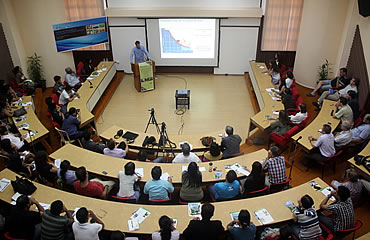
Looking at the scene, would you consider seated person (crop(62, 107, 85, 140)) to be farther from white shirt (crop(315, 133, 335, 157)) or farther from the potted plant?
white shirt (crop(315, 133, 335, 157))

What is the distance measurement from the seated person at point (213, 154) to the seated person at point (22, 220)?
3.13m

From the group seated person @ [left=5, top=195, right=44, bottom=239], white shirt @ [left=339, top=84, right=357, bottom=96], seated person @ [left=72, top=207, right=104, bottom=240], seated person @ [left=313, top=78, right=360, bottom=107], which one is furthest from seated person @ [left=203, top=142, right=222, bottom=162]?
white shirt @ [left=339, top=84, right=357, bottom=96]

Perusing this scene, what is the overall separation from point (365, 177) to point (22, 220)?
5.58m

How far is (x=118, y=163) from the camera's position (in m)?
5.68

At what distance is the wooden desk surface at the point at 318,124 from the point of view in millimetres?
6473

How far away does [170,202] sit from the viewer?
5043 millimetres

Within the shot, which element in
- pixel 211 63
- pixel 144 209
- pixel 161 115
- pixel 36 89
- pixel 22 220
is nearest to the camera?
pixel 22 220

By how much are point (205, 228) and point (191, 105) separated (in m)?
6.11

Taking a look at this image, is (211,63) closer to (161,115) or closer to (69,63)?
(161,115)

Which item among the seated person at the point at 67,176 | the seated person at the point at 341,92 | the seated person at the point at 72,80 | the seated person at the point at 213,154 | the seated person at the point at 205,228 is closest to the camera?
Answer: the seated person at the point at 205,228

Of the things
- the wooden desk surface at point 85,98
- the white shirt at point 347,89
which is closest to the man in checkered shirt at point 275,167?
the white shirt at point 347,89

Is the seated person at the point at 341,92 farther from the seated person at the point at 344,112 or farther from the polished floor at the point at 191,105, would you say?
the polished floor at the point at 191,105

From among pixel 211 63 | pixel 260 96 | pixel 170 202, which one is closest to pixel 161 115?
pixel 260 96

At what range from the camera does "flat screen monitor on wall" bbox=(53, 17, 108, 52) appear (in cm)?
1016
